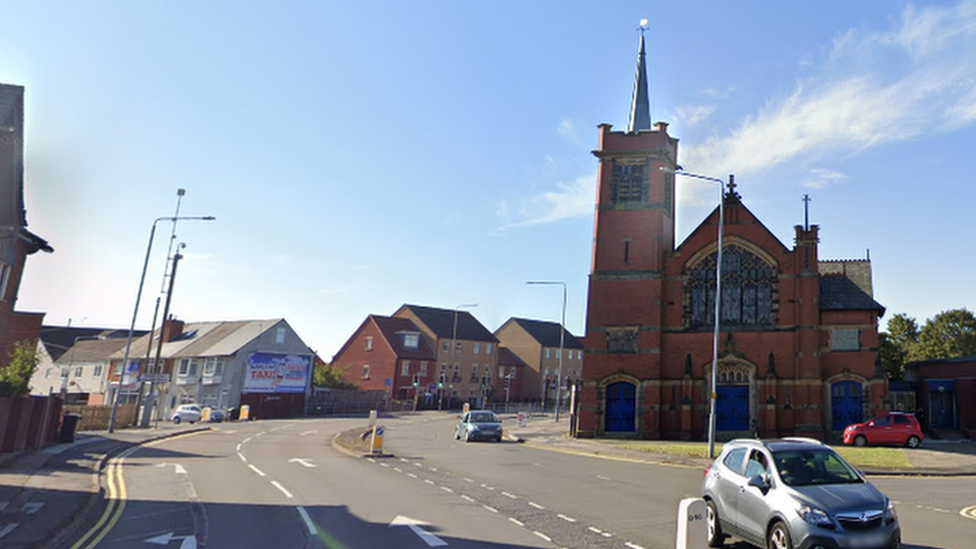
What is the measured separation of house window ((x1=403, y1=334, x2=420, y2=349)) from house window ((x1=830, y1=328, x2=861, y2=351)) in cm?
5059

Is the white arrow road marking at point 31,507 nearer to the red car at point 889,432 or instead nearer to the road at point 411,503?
the road at point 411,503

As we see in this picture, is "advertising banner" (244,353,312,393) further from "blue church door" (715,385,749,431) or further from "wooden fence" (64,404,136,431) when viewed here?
"blue church door" (715,385,749,431)

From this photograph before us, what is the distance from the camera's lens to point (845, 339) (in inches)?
1388

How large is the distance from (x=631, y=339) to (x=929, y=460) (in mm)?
15689

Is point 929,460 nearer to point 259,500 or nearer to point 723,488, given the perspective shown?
point 723,488

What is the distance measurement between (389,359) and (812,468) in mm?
68029

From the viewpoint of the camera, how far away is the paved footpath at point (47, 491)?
413 inches

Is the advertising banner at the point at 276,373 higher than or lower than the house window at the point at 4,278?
lower

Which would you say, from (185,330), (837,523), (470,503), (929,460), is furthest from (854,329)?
(185,330)

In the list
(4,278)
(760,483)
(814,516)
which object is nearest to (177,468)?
(4,278)

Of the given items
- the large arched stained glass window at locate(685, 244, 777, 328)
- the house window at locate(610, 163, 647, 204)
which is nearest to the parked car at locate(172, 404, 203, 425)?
the house window at locate(610, 163, 647, 204)

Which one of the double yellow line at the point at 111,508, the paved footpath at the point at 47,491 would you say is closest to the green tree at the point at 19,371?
the paved footpath at the point at 47,491

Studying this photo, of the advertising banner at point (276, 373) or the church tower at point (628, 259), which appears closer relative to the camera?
the church tower at point (628, 259)

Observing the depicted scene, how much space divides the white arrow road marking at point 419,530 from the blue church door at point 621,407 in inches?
1043
